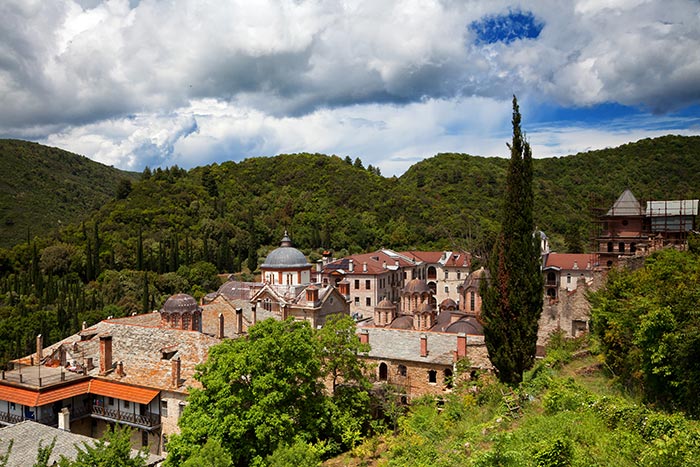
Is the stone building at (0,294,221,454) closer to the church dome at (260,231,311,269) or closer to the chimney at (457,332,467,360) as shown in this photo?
the chimney at (457,332,467,360)

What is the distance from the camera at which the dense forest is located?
53938 mm

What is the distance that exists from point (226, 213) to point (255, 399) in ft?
239

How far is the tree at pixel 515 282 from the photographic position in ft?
64.5

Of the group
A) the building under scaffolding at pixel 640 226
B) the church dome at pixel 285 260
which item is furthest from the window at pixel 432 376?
the church dome at pixel 285 260

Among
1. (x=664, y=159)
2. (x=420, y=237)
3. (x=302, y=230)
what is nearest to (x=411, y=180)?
(x=420, y=237)

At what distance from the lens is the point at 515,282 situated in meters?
19.8

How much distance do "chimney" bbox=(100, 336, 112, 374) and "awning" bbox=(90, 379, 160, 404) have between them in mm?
802

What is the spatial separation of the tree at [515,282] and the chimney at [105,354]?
67.8ft

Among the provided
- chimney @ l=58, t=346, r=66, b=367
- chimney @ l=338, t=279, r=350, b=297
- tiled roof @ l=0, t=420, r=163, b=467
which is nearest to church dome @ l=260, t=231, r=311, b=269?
chimney @ l=338, t=279, r=350, b=297

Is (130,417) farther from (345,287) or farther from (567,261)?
(567,261)

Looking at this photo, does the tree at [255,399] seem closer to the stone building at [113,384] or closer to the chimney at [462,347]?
the stone building at [113,384]

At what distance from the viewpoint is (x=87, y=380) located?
27.3 m

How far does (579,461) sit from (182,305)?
29.8 m

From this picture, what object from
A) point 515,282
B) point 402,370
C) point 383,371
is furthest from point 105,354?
point 515,282
